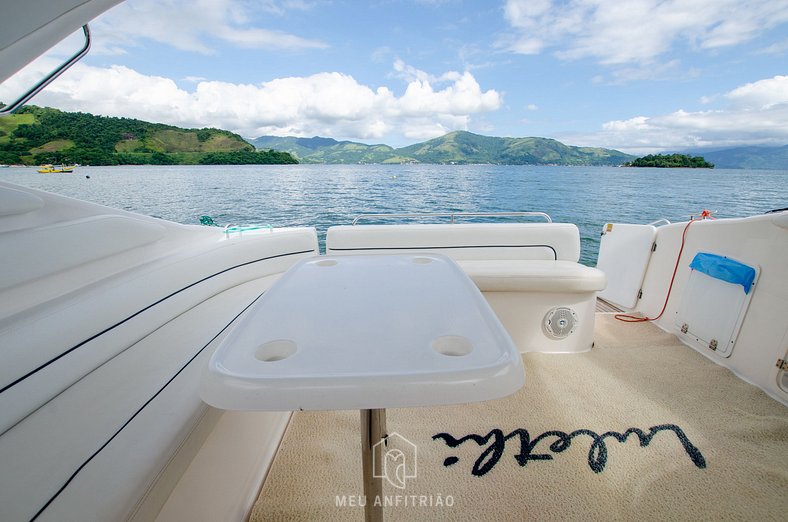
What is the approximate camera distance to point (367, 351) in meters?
0.62

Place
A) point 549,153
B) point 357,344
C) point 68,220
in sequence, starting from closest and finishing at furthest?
1. point 357,344
2. point 68,220
3. point 549,153

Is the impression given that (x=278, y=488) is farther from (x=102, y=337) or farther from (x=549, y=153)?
(x=549, y=153)

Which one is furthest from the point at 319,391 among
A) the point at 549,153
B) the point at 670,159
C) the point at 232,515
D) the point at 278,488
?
the point at 549,153

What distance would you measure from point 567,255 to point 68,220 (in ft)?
9.39

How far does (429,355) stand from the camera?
59cm

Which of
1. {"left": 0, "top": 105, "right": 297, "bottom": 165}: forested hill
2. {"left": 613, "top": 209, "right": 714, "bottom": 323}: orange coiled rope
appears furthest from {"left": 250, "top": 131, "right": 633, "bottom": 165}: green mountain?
{"left": 613, "top": 209, "right": 714, "bottom": 323}: orange coiled rope

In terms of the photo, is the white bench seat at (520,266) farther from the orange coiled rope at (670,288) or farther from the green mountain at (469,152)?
the green mountain at (469,152)

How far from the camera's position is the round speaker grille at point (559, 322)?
211 cm

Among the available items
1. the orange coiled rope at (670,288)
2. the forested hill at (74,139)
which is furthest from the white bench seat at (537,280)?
the forested hill at (74,139)

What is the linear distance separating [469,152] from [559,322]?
52.0 metres

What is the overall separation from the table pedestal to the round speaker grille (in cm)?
169

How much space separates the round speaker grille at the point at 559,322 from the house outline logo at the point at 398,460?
119 cm
